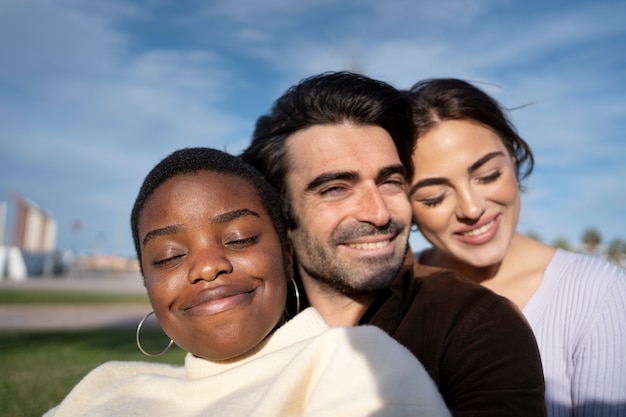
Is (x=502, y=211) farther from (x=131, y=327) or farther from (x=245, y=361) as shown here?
(x=131, y=327)

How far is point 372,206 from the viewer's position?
3207 mm

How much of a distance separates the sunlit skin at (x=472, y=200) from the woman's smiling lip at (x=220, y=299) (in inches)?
71.4

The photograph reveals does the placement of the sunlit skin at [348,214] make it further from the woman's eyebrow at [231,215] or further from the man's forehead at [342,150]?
the woman's eyebrow at [231,215]

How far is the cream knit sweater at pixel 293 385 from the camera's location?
1781 mm

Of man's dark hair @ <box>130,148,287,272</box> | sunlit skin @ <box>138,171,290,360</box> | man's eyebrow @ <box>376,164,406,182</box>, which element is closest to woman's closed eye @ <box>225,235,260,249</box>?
sunlit skin @ <box>138,171,290,360</box>

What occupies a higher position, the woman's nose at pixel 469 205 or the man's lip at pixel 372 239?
the woman's nose at pixel 469 205

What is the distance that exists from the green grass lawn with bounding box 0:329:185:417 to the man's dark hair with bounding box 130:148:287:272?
2.45 metres

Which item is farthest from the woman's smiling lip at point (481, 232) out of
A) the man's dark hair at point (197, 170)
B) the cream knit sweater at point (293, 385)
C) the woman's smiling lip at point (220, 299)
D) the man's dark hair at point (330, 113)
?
the woman's smiling lip at point (220, 299)

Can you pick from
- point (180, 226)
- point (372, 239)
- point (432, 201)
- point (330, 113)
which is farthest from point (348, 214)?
point (180, 226)

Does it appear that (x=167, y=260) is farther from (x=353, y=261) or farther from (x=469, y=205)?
(x=469, y=205)

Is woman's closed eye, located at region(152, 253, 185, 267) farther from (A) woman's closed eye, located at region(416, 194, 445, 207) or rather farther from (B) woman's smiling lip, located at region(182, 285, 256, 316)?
(A) woman's closed eye, located at region(416, 194, 445, 207)

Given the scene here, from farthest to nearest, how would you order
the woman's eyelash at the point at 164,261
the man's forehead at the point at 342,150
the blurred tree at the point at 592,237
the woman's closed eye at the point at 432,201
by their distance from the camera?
the blurred tree at the point at 592,237
the woman's closed eye at the point at 432,201
the man's forehead at the point at 342,150
the woman's eyelash at the point at 164,261

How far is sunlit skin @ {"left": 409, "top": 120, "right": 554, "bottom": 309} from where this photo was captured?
375cm

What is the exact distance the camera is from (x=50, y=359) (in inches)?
328
